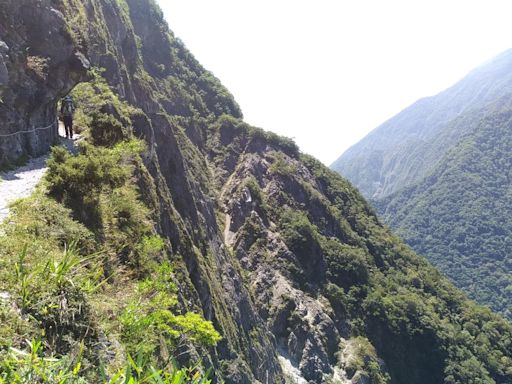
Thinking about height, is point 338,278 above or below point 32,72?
below

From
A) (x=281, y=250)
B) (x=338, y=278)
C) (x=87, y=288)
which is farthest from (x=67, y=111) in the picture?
(x=338, y=278)

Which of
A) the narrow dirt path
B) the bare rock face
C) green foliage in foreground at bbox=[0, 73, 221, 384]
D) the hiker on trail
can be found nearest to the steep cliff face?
the hiker on trail

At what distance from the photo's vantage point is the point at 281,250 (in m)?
66.6

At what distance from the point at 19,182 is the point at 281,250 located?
177ft

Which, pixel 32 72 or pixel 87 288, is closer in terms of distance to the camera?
pixel 87 288

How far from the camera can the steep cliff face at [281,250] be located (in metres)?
41.5

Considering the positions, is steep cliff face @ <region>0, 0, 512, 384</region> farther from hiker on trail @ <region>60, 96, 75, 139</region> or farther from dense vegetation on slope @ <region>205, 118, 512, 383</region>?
hiker on trail @ <region>60, 96, 75, 139</region>

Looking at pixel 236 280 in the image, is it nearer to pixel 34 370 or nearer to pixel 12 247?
pixel 12 247

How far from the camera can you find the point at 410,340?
73.1 m

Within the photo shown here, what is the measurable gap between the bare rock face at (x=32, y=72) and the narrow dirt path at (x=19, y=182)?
2.40 feet

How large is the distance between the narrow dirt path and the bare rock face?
0.73 metres

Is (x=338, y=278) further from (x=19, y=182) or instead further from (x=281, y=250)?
(x=19, y=182)

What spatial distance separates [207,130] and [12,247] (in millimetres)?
75134

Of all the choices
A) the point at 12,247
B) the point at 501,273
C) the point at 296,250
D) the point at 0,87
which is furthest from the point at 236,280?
the point at 501,273
